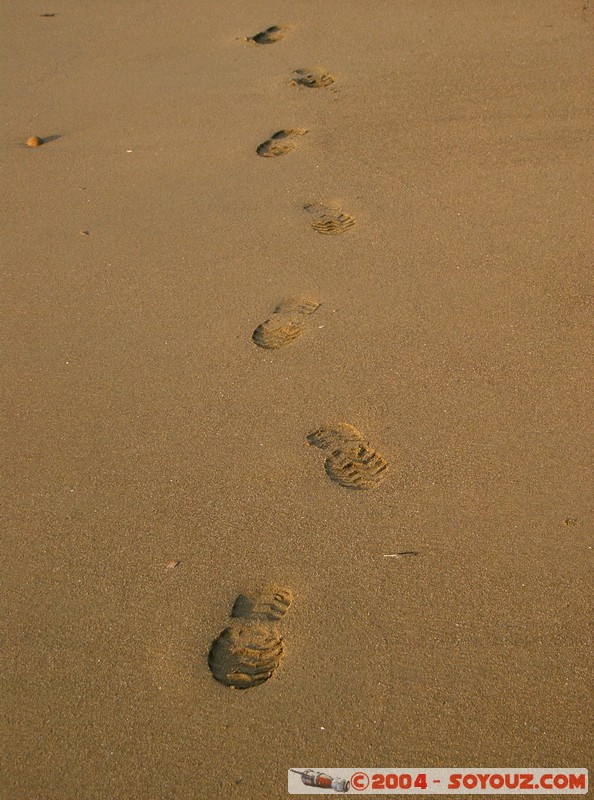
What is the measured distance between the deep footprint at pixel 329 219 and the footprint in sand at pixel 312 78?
119 cm

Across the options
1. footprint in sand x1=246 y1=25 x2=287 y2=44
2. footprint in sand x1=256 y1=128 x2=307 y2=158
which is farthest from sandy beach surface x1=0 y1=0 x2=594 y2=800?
footprint in sand x1=246 y1=25 x2=287 y2=44

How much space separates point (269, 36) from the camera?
17.1 ft

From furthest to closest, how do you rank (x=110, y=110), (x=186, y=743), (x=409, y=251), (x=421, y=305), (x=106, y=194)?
(x=110, y=110) < (x=106, y=194) < (x=409, y=251) < (x=421, y=305) < (x=186, y=743)

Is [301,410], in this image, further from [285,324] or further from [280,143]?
[280,143]

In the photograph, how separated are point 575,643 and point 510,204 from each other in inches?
80.0

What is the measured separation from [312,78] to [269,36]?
65 cm

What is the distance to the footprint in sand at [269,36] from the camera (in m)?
5.19

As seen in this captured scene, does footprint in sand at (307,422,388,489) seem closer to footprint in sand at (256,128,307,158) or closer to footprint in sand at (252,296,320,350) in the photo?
footprint in sand at (252,296,320,350)

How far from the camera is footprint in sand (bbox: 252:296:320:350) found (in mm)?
3105

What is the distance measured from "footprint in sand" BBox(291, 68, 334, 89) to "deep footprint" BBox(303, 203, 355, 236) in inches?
46.8

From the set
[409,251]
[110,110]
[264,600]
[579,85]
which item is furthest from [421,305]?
[110,110]

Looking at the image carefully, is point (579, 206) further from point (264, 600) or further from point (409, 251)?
point (264, 600)

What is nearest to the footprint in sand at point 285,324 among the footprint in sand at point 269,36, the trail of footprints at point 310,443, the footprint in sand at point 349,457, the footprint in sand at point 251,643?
the trail of footprints at point 310,443

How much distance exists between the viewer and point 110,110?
4.70 metres
